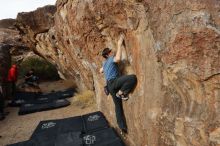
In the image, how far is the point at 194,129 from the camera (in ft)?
13.6

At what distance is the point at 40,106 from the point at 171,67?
9720mm

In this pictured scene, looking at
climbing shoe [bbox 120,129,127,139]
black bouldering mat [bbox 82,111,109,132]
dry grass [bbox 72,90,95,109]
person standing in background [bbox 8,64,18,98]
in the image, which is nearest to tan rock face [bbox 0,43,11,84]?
person standing in background [bbox 8,64,18,98]

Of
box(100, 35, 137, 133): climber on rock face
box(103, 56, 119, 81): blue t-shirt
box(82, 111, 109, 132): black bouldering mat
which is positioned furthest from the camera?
box(82, 111, 109, 132): black bouldering mat

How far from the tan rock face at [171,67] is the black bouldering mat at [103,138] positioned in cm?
59

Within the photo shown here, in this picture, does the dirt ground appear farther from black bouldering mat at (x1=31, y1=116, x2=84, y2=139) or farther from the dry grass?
black bouldering mat at (x1=31, y1=116, x2=84, y2=139)

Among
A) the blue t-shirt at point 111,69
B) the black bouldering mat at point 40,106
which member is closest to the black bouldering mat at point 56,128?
the blue t-shirt at point 111,69

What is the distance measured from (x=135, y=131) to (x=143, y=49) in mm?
1915

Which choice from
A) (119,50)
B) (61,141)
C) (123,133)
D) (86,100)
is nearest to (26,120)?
(86,100)

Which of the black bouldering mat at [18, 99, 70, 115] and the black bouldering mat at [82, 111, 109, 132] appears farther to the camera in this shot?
the black bouldering mat at [18, 99, 70, 115]

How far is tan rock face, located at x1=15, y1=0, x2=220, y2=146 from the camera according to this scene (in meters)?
3.93

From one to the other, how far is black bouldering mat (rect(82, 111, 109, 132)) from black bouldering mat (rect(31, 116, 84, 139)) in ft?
0.56

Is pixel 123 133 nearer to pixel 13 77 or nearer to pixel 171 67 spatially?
pixel 171 67

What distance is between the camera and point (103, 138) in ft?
25.3

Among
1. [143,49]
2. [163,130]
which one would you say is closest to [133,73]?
[143,49]
